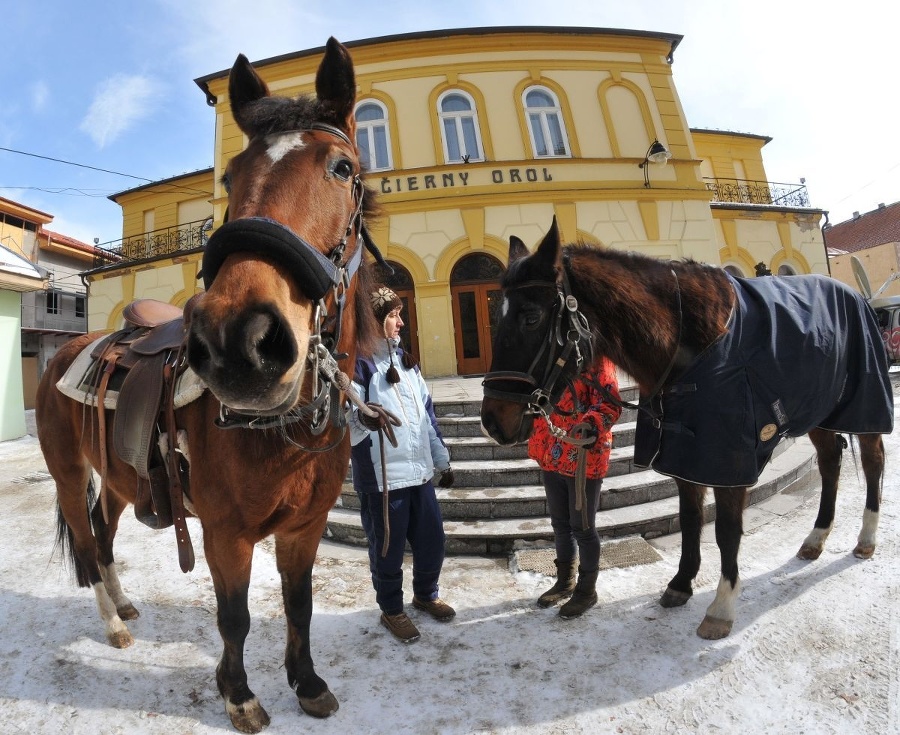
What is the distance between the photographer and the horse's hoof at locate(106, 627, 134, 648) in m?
2.65

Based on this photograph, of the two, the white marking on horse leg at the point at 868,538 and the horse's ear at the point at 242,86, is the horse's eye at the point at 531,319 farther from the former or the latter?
the white marking on horse leg at the point at 868,538

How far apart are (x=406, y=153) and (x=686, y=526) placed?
1079 cm

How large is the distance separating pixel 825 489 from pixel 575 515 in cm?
227

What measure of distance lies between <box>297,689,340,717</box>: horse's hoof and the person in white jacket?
0.62 metres

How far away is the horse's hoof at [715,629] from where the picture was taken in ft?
8.25

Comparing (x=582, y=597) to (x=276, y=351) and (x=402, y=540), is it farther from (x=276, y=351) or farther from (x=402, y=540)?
(x=276, y=351)

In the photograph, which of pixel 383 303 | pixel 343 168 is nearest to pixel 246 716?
pixel 383 303

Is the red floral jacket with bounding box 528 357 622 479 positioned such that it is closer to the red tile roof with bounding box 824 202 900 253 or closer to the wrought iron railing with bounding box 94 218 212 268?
the wrought iron railing with bounding box 94 218 212 268

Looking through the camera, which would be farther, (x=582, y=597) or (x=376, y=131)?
(x=376, y=131)

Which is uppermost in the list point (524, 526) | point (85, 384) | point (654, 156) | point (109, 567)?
point (654, 156)

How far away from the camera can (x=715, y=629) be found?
2.52 metres

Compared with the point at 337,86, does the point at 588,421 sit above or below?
below

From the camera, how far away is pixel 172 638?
2.73 metres

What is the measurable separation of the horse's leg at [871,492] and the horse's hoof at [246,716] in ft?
13.2
